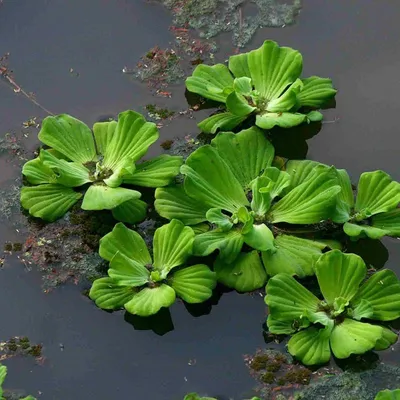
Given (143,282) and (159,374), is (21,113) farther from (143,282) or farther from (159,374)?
(159,374)

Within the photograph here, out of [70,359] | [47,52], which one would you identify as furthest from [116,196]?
[47,52]

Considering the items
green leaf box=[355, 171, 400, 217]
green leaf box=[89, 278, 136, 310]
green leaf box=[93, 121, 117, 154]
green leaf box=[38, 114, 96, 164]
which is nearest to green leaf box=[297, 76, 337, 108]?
green leaf box=[355, 171, 400, 217]

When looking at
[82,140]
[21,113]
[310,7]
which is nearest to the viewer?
[82,140]

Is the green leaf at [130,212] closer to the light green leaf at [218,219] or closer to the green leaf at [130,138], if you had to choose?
the green leaf at [130,138]

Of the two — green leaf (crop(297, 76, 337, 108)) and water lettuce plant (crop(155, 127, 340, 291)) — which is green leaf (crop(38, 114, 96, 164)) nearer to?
water lettuce plant (crop(155, 127, 340, 291))

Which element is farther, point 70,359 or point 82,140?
point 82,140

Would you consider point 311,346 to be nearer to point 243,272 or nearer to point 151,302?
point 243,272
